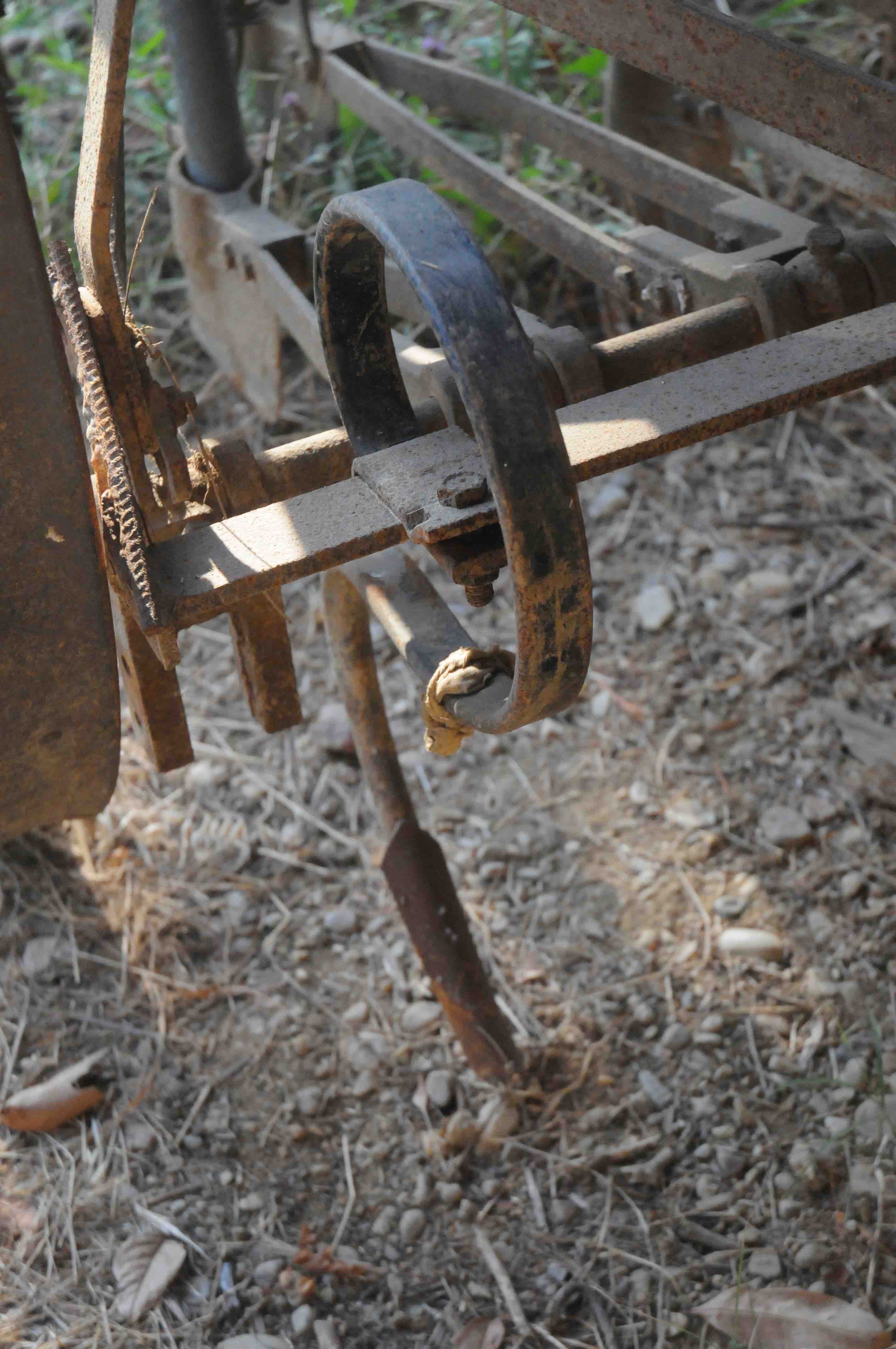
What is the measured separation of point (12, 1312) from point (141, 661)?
0.92 m

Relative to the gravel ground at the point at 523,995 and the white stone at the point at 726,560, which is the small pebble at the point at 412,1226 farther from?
the white stone at the point at 726,560

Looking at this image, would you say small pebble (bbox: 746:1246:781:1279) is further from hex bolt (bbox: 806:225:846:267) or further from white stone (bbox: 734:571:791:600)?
white stone (bbox: 734:571:791:600)

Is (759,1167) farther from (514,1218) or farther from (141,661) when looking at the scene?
(141,661)

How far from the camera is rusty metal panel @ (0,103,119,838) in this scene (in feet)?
3.73

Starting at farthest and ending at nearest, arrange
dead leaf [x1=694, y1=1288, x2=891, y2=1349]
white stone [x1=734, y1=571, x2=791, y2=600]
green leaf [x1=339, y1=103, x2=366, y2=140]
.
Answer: green leaf [x1=339, y1=103, x2=366, y2=140], white stone [x1=734, y1=571, x2=791, y2=600], dead leaf [x1=694, y1=1288, x2=891, y2=1349]

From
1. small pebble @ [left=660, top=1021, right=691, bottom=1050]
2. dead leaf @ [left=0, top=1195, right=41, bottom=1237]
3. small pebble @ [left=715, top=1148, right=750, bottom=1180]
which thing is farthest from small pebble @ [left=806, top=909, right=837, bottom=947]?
dead leaf @ [left=0, top=1195, right=41, bottom=1237]

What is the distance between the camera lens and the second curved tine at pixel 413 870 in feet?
6.34

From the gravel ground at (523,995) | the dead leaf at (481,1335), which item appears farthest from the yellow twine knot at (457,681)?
the dead leaf at (481,1335)

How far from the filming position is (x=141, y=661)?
1.52 m

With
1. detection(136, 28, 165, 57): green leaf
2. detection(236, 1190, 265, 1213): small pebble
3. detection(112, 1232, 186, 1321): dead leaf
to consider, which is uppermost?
detection(136, 28, 165, 57): green leaf

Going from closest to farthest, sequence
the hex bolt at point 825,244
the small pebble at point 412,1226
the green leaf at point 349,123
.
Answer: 1. the hex bolt at point 825,244
2. the small pebble at point 412,1226
3. the green leaf at point 349,123

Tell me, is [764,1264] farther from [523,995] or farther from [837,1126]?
[523,995]

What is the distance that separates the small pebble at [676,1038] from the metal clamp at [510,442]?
96 centimetres

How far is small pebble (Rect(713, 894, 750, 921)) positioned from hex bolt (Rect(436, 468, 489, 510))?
3.96ft
